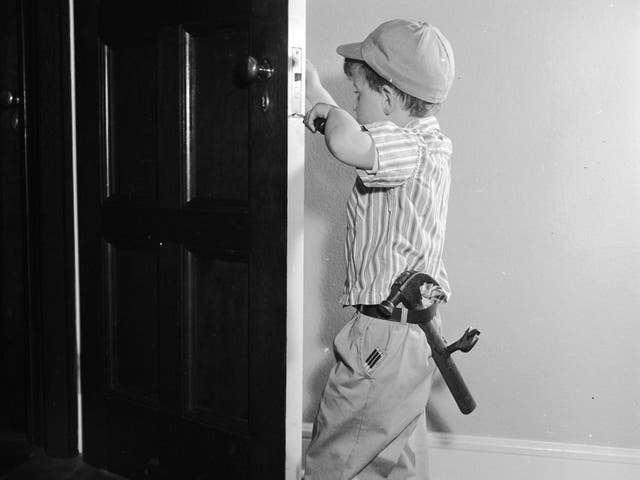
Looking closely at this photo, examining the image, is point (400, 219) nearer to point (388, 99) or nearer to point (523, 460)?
point (388, 99)

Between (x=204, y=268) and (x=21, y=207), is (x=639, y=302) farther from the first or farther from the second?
(x=21, y=207)

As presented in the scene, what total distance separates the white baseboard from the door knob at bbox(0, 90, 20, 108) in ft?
4.70

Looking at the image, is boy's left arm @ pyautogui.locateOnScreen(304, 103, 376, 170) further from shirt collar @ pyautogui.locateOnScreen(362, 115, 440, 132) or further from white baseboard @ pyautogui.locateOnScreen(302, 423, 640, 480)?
white baseboard @ pyautogui.locateOnScreen(302, 423, 640, 480)

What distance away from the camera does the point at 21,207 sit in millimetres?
2023

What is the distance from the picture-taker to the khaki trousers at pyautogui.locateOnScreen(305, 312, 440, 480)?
4.40ft

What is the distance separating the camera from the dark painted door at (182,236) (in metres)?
1.55

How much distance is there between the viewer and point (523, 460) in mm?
1971

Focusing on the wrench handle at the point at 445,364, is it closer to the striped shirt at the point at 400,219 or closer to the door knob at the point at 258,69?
the striped shirt at the point at 400,219

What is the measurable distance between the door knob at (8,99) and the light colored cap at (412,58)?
1.10 m

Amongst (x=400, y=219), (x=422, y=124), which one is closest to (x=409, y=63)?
(x=422, y=124)

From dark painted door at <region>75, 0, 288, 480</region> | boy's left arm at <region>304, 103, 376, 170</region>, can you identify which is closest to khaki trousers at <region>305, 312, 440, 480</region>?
dark painted door at <region>75, 0, 288, 480</region>

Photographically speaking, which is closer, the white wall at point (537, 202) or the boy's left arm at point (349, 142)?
the boy's left arm at point (349, 142)

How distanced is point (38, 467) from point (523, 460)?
1288 millimetres

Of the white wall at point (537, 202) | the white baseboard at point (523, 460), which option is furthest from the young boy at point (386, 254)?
the white baseboard at point (523, 460)
